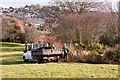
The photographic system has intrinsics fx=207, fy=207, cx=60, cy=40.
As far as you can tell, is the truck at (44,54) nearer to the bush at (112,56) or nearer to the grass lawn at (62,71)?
the grass lawn at (62,71)

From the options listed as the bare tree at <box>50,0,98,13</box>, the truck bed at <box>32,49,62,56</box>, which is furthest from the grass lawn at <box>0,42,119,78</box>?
the bare tree at <box>50,0,98,13</box>

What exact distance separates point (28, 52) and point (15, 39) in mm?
36212

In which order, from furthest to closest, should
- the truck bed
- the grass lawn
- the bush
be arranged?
the bush → the truck bed → the grass lawn

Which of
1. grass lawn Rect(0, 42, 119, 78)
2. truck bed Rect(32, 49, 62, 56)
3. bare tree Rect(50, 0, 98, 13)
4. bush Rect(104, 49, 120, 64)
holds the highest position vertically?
bare tree Rect(50, 0, 98, 13)

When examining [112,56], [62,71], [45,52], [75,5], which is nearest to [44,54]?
[45,52]

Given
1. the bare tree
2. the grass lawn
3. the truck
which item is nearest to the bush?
the grass lawn

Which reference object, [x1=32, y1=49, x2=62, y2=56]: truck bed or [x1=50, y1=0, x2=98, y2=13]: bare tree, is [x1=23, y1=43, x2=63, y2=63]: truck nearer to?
[x1=32, y1=49, x2=62, y2=56]: truck bed

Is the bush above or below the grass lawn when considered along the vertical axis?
above

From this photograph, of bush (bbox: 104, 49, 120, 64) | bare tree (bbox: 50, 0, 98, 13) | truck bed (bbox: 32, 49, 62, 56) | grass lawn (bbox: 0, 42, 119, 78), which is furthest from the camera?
bare tree (bbox: 50, 0, 98, 13)

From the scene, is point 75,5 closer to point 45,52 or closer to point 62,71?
point 45,52

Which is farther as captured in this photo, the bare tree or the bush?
the bare tree

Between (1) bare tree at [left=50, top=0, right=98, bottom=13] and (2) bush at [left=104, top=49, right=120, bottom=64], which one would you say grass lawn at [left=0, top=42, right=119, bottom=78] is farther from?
(1) bare tree at [left=50, top=0, right=98, bottom=13]

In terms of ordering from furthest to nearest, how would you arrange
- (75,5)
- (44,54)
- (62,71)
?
1. (75,5)
2. (44,54)
3. (62,71)

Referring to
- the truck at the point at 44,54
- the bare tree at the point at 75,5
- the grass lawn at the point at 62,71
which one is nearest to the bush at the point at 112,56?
the grass lawn at the point at 62,71
